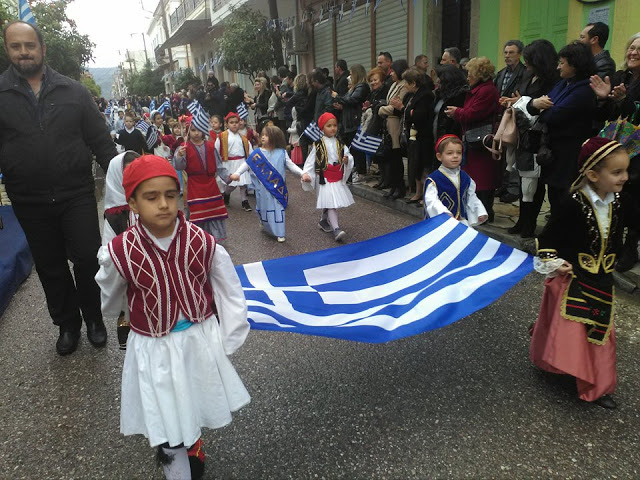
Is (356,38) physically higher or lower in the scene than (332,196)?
higher

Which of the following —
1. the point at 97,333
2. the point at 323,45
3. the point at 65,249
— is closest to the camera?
the point at 65,249

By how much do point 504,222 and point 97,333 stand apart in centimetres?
452

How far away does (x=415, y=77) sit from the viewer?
22.5 ft

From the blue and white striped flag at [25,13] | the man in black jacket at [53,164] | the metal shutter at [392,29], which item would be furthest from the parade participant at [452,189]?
the metal shutter at [392,29]

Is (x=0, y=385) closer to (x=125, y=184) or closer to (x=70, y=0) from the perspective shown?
(x=125, y=184)

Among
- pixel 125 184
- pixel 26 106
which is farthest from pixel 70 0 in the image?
pixel 125 184

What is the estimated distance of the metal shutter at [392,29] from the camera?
1213cm

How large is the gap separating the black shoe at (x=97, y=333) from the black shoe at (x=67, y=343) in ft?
0.35

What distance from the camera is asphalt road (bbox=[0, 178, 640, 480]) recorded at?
8.14ft

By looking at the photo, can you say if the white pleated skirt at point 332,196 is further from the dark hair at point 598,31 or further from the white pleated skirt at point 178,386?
the white pleated skirt at point 178,386

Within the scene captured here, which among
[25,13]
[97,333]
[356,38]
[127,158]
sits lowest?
[97,333]

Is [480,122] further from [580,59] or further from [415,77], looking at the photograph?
[580,59]

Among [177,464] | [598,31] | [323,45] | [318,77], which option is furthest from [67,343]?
[323,45]

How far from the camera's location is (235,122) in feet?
27.6
